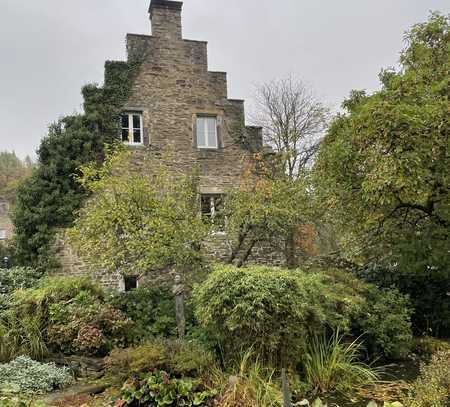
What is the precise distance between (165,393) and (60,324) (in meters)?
3.07

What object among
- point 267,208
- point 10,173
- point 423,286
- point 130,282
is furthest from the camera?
point 10,173

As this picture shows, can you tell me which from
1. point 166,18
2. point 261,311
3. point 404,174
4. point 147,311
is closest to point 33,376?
point 147,311

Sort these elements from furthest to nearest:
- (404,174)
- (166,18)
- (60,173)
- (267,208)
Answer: (166,18) < (60,173) < (267,208) < (404,174)

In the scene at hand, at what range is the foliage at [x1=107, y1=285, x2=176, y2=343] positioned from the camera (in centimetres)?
782

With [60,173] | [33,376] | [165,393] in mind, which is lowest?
[33,376]

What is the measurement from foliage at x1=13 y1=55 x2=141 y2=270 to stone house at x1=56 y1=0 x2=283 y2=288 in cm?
74

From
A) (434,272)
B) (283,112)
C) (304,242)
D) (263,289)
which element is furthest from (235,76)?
(263,289)

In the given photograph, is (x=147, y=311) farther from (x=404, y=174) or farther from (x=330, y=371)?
(x=404, y=174)

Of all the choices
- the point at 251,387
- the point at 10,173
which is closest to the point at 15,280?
the point at 251,387

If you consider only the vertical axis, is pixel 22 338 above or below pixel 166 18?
below

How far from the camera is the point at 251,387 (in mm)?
4836

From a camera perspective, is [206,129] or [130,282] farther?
[206,129]

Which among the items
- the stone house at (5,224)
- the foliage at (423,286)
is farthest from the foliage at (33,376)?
the stone house at (5,224)

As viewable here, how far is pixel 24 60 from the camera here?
45.2 feet
